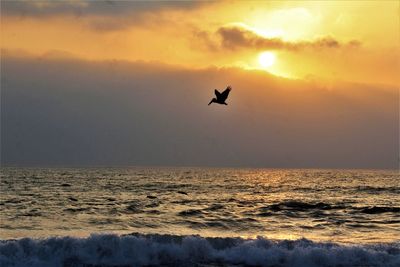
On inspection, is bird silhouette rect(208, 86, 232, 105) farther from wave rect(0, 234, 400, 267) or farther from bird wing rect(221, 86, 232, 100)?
wave rect(0, 234, 400, 267)

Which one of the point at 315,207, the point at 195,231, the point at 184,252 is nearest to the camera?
the point at 184,252

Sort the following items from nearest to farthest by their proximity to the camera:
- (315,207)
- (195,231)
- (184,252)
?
(184,252) → (195,231) → (315,207)

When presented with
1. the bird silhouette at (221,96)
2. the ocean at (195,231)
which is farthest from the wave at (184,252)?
the bird silhouette at (221,96)

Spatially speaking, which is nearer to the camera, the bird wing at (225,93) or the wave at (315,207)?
the bird wing at (225,93)

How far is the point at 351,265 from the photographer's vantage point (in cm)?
1747

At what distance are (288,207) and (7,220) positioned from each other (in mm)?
17462

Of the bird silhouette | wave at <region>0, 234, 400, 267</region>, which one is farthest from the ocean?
the bird silhouette

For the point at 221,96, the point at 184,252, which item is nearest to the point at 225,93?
the point at 221,96

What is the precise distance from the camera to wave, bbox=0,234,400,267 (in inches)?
686

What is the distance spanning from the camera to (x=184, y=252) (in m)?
18.2

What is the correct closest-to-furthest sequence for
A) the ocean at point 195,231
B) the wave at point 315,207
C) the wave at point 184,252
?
the wave at point 184,252
the ocean at point 195,231
the wave at point 315,207

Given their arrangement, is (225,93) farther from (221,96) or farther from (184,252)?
(184,252)

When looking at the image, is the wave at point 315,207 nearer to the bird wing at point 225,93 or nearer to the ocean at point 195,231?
the ocean at point 195,231

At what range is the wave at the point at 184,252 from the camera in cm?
1742
